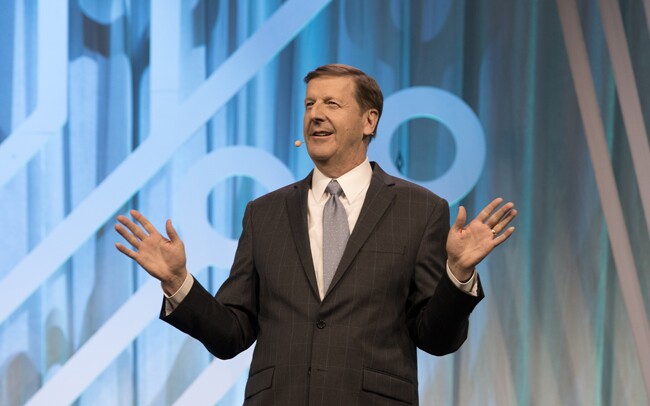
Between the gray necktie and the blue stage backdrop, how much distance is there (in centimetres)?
135

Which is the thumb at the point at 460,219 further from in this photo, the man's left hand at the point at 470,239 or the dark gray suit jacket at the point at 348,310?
the dark gray suit jacket at the point at 348,310

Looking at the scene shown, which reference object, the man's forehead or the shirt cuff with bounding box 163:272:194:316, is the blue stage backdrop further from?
the shirt cuff with bounding box 163:272:194:316

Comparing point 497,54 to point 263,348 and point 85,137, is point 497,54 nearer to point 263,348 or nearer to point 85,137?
point 85,137

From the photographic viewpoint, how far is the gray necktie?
6.61 ft

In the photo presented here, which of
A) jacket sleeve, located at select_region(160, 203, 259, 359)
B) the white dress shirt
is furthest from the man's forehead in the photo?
jacket sleeve, located at select_region(160, 203, 259, 359)

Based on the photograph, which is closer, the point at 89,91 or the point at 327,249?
the point at 327,249

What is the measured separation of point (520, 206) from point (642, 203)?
16.6 inches

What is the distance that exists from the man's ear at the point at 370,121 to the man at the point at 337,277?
38mm

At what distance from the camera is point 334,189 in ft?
6.99

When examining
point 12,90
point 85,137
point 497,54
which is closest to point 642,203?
point 497,54

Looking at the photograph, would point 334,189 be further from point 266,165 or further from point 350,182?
point 266,165

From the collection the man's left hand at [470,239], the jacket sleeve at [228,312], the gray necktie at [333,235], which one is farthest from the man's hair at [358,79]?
the man's left hand at [470,239]

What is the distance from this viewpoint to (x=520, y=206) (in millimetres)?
3439

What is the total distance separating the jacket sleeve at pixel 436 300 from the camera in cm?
185
